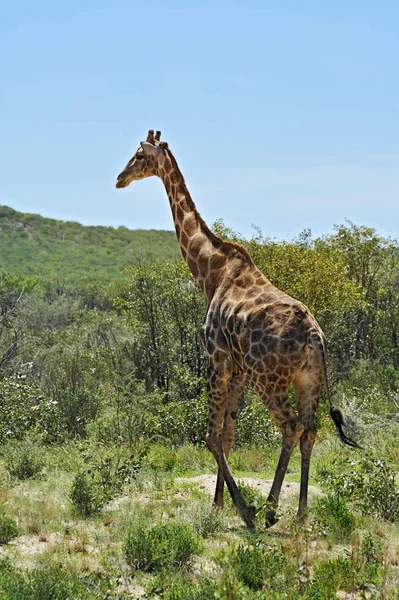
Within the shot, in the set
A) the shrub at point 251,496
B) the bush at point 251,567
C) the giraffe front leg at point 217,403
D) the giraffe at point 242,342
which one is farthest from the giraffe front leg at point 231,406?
the bush at point 251,567

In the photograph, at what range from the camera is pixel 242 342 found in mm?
8602

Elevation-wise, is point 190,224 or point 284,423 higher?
point 190,224

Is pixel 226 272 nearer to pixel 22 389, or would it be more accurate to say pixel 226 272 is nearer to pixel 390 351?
pixel 22 389

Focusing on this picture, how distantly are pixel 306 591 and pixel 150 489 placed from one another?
171 inches

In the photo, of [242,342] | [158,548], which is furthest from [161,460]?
[158,548]

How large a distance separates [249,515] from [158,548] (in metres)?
1.60

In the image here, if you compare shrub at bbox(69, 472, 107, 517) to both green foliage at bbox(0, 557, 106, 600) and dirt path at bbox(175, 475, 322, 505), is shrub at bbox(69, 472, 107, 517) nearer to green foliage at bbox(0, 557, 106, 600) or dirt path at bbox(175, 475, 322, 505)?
dirt path at bbox(175, 475, 322, 505)

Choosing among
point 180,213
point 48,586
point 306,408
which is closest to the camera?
point 48,586

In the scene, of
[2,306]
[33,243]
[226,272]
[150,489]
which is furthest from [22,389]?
[33,243]

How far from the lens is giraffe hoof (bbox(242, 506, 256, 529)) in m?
8.21

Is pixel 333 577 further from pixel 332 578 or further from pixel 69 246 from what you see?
pixel 69 246

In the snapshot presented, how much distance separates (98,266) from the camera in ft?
208

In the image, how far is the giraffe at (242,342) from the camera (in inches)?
323

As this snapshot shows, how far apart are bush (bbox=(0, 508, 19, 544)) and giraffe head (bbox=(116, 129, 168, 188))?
483 centimetres
